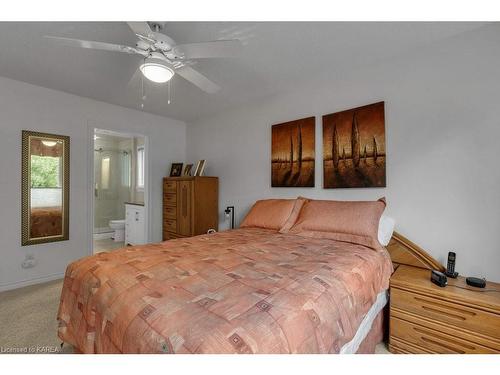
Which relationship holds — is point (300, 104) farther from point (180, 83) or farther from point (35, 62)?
point (35, 62)

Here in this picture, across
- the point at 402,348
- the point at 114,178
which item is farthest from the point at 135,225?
the point at 402,348

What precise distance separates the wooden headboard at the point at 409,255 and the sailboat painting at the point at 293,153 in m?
1.00

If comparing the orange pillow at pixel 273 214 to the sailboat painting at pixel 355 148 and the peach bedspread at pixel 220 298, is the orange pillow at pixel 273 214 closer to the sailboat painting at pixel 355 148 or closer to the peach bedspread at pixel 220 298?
the sailboat painting at pixel 355 148

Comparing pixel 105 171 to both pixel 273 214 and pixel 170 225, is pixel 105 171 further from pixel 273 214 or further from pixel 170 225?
pixel 273 214

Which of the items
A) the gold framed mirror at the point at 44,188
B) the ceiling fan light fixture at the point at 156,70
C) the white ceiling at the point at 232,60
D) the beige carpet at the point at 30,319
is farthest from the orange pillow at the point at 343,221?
the gold framed mirror at the point at 44,188

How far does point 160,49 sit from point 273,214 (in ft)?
5.85

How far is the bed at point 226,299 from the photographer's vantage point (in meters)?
0.77

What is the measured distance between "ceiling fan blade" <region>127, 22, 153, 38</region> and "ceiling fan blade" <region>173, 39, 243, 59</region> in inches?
6.9

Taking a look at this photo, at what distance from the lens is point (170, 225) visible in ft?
12.4

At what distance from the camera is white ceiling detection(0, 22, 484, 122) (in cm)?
177

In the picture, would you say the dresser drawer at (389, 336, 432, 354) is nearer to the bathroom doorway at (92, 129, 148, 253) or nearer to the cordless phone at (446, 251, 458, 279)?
the cordless phone at (446, 251, 458, 279)

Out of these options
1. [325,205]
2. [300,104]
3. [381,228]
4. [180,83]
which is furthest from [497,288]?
[180,83]
